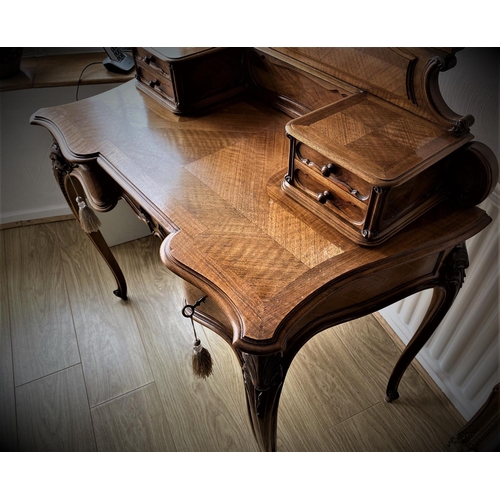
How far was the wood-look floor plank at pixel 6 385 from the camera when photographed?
120 cm

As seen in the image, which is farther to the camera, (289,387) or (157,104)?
(289,387)

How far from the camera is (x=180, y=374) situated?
1318mm

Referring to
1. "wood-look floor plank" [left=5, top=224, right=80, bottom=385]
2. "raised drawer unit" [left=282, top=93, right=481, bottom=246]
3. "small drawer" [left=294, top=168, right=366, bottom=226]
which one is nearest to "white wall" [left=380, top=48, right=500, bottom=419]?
"raised drawer unit" [left=282, top=93, right=481, bottom=246]

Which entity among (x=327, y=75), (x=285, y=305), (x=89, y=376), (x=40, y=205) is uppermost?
(x=327, y=75)

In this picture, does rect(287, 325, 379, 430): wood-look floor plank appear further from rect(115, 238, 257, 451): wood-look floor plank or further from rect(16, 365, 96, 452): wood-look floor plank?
rect(16, 365, 96, 452): wood-look floor plank

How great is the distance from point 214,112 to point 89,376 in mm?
872

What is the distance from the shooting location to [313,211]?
0.76 meters

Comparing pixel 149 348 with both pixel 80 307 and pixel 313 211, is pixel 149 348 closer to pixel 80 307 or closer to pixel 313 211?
pixel 80 307

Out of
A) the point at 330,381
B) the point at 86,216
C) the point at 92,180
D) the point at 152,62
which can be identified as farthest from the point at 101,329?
the point at 152,62

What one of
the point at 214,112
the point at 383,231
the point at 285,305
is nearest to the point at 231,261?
the point at 285,305

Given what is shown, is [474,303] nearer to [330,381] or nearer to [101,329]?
[330,381]

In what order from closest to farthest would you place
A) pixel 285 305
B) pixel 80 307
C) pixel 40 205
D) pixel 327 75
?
1. pixel 285 305
2. pixel 327 75
3. pixel 80 307
4. pixel 40 205

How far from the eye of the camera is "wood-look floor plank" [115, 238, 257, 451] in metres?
1.19

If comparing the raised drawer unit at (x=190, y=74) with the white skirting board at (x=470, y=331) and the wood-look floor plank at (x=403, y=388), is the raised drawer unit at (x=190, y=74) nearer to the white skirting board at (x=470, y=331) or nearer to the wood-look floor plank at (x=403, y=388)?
the white skirting board at (x=470, y=331)
